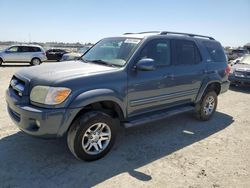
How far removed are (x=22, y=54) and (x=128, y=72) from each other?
1628cm

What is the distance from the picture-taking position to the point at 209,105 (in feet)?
19.7

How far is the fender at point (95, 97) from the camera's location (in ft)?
11.0

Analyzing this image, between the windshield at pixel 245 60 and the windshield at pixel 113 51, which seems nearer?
the windshield at pixel 113 51

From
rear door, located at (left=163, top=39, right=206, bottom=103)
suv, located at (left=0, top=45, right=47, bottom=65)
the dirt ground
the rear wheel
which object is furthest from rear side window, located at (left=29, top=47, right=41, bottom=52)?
rear door, located at (left=163, top=39, right=206, bottom=103)

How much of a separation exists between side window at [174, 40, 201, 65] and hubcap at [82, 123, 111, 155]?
2.02m

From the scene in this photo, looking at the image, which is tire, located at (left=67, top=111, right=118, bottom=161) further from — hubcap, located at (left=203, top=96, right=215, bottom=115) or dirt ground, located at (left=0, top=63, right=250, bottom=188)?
hubcap, located at (left=203, top=96, right=215, bottom=115)

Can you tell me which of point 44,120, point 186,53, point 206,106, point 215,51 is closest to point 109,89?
point 44,120

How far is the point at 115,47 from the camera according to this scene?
4520mm

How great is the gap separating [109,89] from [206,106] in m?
3.19

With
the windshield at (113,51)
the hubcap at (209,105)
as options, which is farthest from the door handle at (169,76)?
the hubcap at (209,105)

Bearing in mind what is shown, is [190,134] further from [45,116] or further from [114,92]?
[45,116]

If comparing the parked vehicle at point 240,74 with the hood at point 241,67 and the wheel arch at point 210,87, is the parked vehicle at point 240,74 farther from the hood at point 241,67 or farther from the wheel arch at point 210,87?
the wheel arch at point 210,87

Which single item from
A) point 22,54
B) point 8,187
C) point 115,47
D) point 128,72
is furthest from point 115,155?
point 22,54

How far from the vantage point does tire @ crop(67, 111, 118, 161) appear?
3484 millimetres
